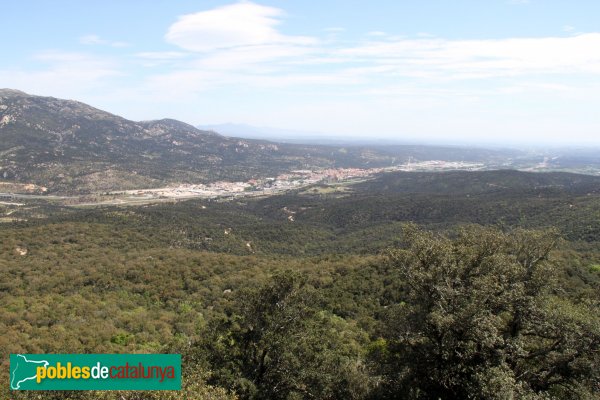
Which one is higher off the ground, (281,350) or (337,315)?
(281,350)

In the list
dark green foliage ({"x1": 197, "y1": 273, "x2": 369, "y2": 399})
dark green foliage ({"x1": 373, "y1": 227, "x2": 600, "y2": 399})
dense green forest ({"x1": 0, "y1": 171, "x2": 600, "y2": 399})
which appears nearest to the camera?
dark green foliage ({"x1": 373, "y1": 227, "x2": 600, "y2": 399})

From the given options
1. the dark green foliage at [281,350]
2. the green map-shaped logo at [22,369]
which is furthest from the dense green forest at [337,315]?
the green map-shaped logo at [22,369]

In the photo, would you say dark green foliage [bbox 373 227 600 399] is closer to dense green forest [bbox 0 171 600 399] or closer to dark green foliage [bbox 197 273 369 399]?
dense green forest [bbox 0 171 600 399]

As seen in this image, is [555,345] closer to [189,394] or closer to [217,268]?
[189,394]

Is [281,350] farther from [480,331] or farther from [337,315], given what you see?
[337,315]

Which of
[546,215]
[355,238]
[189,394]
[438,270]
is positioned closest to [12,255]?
[189,394]

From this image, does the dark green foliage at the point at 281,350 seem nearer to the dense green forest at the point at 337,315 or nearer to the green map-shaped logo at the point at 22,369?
the dense green forest at the point at 337,315

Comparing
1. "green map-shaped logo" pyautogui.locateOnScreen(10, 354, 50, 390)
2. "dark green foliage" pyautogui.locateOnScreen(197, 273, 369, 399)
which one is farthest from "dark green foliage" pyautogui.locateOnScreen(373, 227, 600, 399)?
"green map-shaped logo" pyautogui.locateOnScreen(10, 354, 50, 390)

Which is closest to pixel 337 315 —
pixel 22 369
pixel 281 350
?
pixel 281 350
